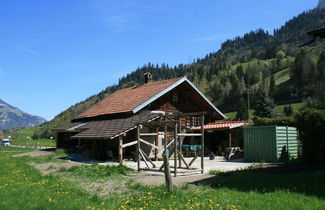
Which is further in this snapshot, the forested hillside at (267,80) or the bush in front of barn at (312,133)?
the forested hillside at (267,80)

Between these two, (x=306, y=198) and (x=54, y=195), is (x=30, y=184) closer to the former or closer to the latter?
(x=54, y=195)

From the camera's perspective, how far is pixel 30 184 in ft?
35.2

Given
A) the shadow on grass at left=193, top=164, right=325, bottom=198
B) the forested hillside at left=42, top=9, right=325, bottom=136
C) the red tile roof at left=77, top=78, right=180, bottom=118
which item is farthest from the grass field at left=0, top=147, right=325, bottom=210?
the forested hillside at left=42, top=9, right=325, bottom=136

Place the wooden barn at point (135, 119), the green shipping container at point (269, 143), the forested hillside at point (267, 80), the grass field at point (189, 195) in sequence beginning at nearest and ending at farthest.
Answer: the grass field at point (189, 195)
the green shipping container at point (269, 143)
the wooden barn at point (135, 119)
the forested hillside at point (267, 80)

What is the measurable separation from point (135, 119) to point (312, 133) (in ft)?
34.7

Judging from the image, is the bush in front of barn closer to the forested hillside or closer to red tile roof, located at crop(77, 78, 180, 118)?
red tile roof, located at crop(77, 78, 180, 118)

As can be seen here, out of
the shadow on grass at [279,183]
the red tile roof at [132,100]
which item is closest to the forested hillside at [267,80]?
the red tile roof at [132,100]

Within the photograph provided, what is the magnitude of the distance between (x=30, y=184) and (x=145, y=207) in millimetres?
5477

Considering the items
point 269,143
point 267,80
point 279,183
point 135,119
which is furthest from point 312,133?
point 267,80

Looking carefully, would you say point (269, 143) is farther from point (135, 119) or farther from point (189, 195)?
point (189, 195)

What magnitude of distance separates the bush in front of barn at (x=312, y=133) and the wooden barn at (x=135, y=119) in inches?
266

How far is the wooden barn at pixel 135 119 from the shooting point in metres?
20.6

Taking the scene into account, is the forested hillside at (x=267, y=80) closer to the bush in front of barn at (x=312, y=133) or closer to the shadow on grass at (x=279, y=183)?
the bush in front of barn at (x=312, y=133)

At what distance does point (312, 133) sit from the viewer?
44.4 ft
